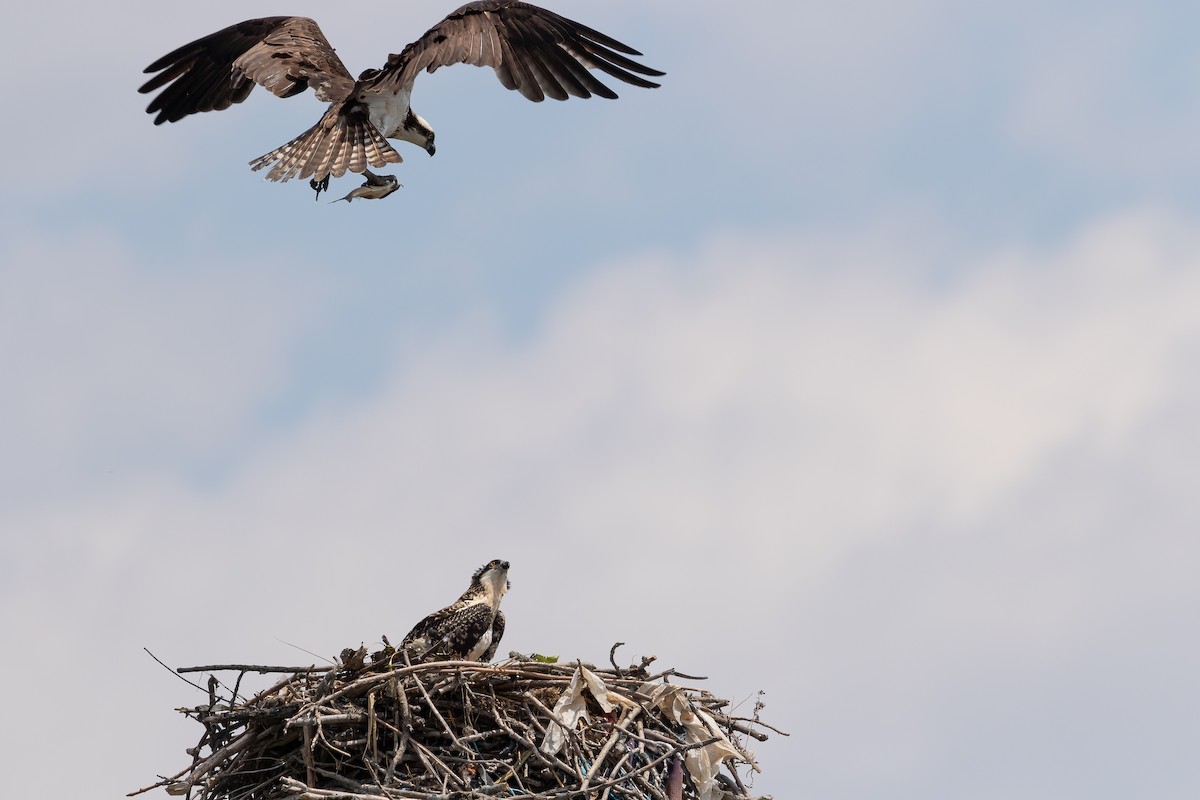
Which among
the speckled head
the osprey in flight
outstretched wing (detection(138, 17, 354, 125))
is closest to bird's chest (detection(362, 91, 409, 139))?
the osprey in flight

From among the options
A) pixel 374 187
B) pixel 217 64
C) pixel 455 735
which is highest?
pixel 217 64

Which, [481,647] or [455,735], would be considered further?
[481,647]

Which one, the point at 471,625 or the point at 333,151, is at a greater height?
the point at 333,151

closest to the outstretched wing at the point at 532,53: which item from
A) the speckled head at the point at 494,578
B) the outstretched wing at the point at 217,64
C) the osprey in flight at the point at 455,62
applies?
the osprey in flight at the point at 455,62

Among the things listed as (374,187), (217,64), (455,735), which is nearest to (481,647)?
(455,735)

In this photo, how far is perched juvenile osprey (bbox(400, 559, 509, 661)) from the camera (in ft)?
29.8

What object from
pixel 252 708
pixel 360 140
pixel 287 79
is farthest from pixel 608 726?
pixel 287 79

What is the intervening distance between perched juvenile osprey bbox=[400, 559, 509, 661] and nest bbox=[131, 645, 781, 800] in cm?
62

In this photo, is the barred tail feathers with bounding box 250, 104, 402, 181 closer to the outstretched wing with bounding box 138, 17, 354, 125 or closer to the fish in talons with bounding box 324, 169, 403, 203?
the fish in talons with bounding box 324, 169, 403, 203

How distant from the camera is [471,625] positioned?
925cm

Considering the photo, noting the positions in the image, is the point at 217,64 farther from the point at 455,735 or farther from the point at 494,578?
the point at 455,735

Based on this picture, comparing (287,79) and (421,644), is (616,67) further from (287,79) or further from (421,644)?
(421,644)

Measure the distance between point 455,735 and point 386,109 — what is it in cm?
433

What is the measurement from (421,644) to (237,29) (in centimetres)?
582
